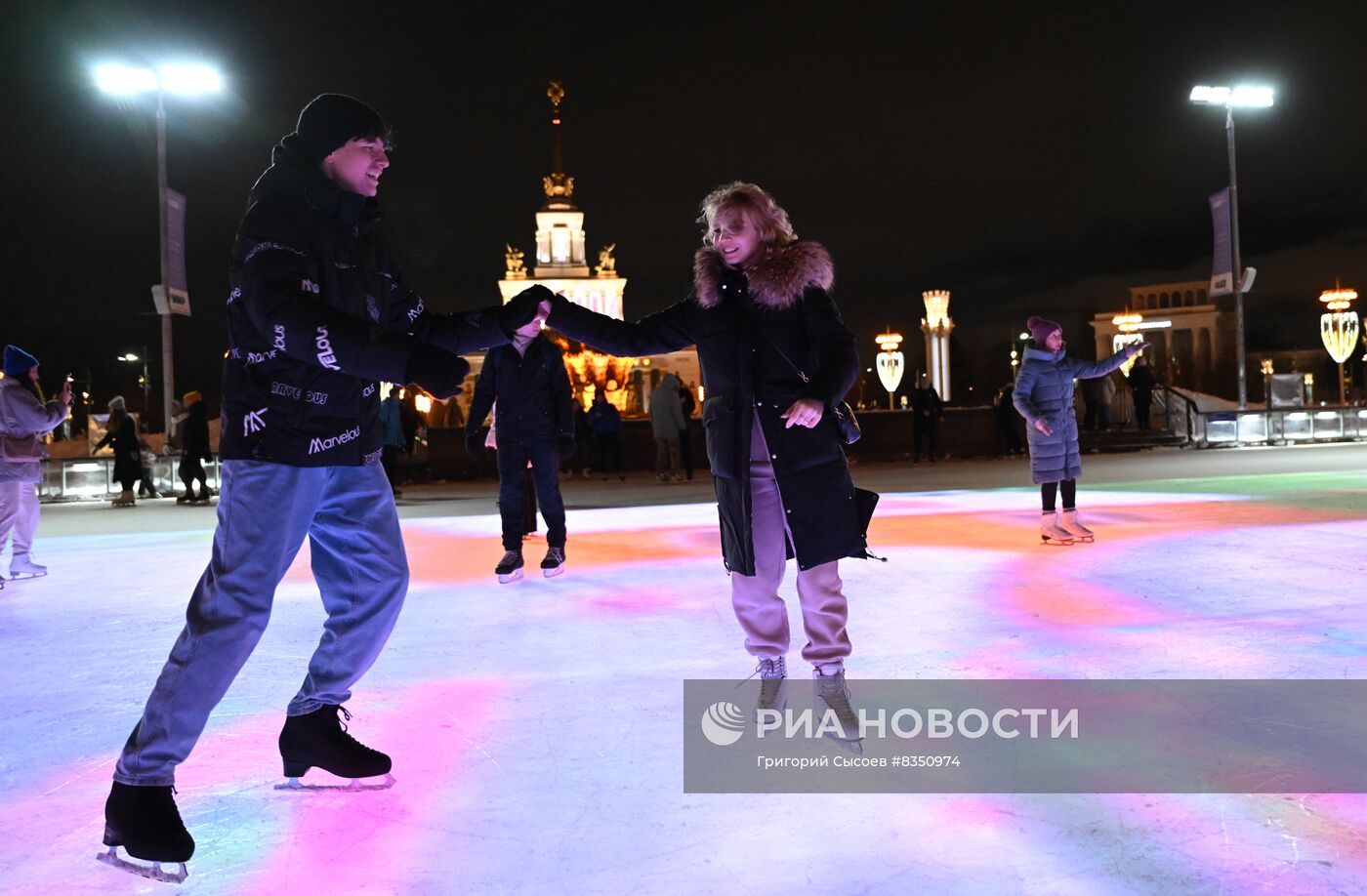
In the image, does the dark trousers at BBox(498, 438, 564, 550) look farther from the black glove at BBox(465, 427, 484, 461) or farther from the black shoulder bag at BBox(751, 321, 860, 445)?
the black shoulder bag at BBox(751, 321, 860, 445)

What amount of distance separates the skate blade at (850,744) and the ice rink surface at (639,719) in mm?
380

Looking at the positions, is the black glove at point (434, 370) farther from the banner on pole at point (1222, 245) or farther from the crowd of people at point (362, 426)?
the banner on pole at point (1222, 245)

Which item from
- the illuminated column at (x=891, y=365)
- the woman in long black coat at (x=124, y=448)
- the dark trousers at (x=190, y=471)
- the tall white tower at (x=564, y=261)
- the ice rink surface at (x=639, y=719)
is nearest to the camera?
the ice rink surface at (x=639, y=719)

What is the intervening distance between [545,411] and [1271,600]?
13.4 feet

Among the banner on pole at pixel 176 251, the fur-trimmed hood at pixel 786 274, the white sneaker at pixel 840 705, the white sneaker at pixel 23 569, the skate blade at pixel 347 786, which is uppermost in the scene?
the banner on pole at pixel 176 251

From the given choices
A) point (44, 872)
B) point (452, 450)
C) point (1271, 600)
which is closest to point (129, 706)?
point (44, 872)

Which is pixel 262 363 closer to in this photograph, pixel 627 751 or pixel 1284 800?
pixel 627 751

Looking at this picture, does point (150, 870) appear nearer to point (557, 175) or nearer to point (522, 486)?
point (522, 486)

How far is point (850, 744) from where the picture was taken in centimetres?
297

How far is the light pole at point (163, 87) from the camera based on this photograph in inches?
616

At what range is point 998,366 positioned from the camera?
90.2 meters

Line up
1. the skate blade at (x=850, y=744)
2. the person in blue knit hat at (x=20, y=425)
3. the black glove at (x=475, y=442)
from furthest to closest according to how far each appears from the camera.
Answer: the black glove at (x=475, y=442) < the person in blue knit hat at (x=20, y=425) < the skate blade at (x=850, y=744)
